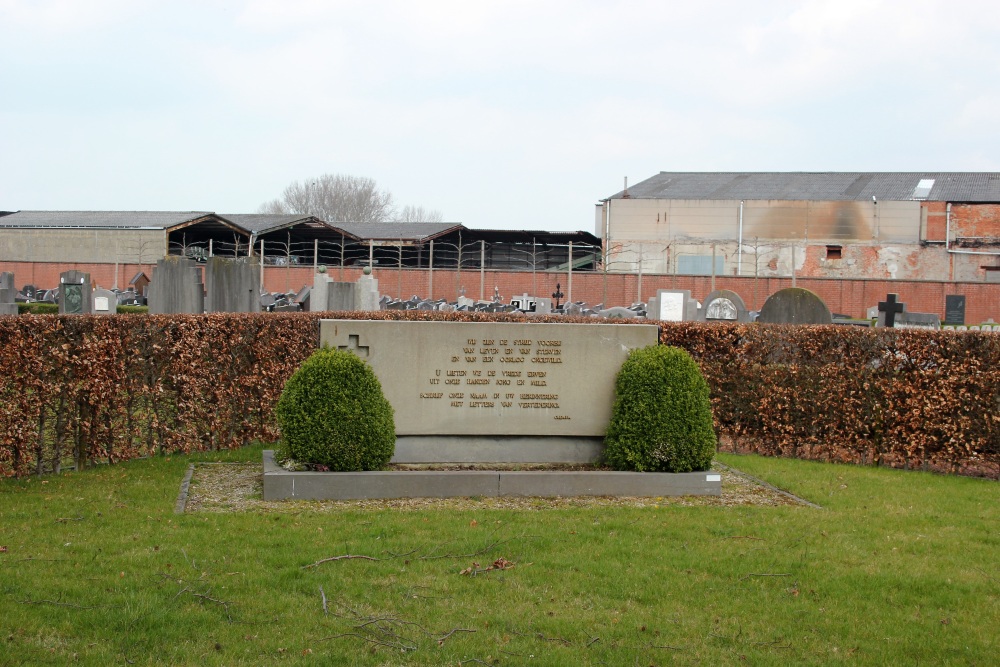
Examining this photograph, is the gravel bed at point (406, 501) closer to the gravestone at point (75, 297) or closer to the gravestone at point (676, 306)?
the gravestone at point (75, 297)

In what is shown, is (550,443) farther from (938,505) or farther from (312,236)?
(312,236)

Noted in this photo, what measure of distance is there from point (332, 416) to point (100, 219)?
48474 mm

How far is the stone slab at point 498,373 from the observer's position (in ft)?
28.1

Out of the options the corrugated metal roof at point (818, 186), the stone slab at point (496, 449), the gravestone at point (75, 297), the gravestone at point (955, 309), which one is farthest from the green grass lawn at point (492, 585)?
the corrugated metal roof at point (818, 186)

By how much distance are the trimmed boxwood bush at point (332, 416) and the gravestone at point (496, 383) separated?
643mm

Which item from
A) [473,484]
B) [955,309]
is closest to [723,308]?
[955,309]

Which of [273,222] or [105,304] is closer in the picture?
[105,304]

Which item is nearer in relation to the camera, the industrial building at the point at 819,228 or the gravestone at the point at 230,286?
the gravestone at the point at 230,286

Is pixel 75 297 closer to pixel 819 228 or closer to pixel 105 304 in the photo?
pixel 105 304

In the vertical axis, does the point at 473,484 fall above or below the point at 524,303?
below

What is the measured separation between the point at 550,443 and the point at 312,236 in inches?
1714

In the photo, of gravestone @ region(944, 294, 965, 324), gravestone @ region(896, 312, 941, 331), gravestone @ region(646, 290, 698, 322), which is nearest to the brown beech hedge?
gravestone @ region(896, 312, 941, 331)

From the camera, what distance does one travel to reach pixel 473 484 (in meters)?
7.93

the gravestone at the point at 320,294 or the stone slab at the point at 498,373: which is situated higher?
the gravestone at the point at 320,294
